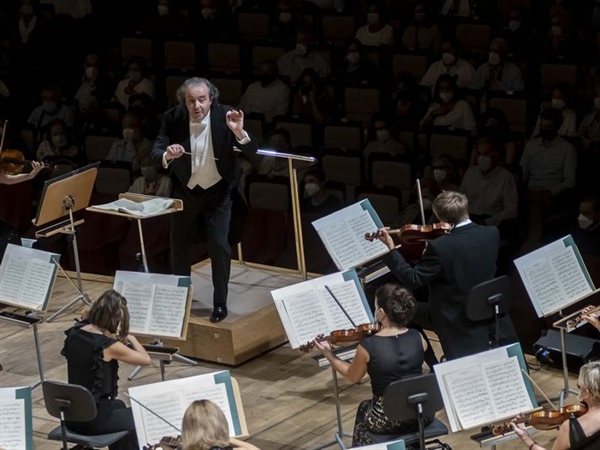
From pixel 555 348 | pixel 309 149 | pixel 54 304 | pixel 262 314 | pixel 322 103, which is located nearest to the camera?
pixel 555 348

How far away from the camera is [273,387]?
7984 millimetres

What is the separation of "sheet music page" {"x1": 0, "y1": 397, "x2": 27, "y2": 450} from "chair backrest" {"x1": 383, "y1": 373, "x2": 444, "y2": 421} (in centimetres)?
173

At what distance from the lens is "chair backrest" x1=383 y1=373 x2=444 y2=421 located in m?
5.97

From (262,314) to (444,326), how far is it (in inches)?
65.9

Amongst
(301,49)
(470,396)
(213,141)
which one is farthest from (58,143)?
(470,396)

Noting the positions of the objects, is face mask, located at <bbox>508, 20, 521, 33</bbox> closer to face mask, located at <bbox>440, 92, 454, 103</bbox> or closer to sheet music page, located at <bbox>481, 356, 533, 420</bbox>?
face mask, located at <bbox>440, 92, 454, 103</bbox>

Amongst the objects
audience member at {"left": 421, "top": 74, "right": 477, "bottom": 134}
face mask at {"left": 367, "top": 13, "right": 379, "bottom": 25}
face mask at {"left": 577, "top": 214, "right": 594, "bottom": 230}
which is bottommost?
face mask at {"left": 577, "top": 214, "right": 594, "bottom": 230}

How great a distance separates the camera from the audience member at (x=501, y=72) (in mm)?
11289

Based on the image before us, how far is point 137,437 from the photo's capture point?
623 cm

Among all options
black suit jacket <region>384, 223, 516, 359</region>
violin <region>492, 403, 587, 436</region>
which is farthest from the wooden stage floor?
violin <region>492, 403, 587, 436</region>

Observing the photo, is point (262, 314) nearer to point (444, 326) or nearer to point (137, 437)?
point (444, 326)

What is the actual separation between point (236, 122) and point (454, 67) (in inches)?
169

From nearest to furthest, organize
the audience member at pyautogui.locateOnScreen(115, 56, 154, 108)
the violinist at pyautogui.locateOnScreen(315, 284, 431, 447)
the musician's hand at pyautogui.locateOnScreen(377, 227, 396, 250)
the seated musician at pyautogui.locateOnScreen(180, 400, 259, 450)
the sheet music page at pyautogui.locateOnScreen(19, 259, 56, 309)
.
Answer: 1. the seated musician at pyautogui.locateOnScreen(180, 400, 259, 450)
2. the violinist at pyautogui.locateOnScreen(315, 284, 431, 447)
3. the musician's hand at pyautogui.locateOnScreen(377, 227, 396, 250)
4. the sheet music page at pyautogui.locateOnScreen(19, 259, 56, 309)
5. the audience member at pyautogui.locateOnScreen(115, 56, 154, 108)

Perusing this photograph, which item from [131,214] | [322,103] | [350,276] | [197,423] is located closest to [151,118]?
[322,103]
